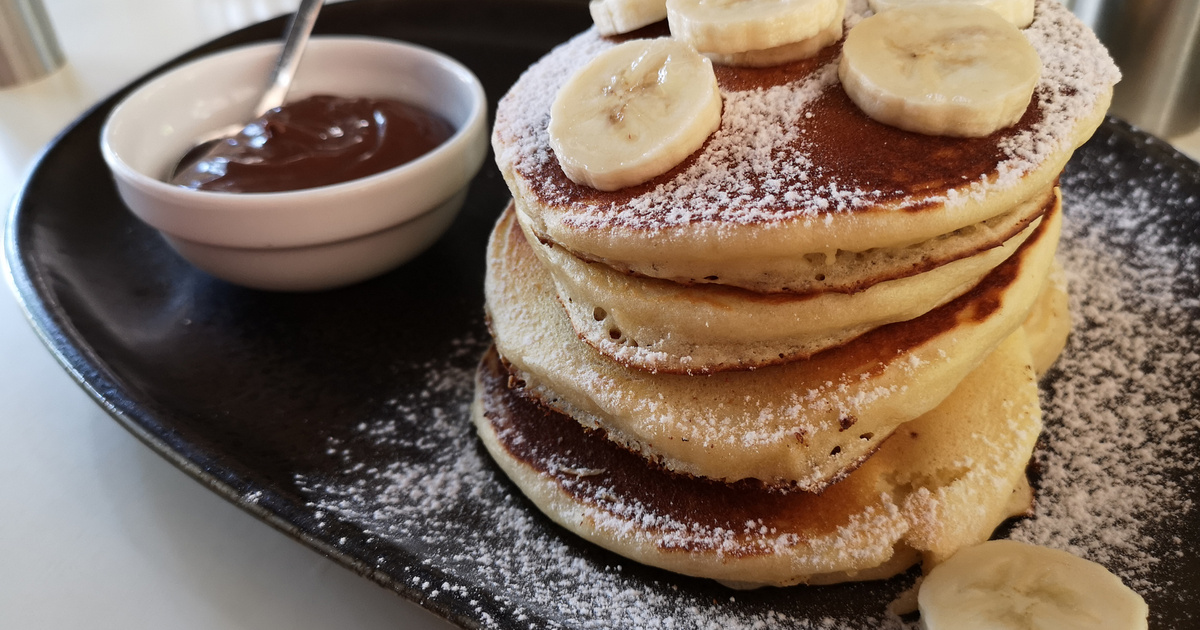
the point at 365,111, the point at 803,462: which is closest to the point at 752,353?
the point at 803,462

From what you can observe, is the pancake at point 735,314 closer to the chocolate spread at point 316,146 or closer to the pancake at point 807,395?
the pancake at point 807,395

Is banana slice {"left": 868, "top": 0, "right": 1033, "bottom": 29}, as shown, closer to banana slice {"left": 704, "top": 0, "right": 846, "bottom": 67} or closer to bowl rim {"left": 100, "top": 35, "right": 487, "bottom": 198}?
banana slice {"left": 704, "top": 0, "right": 846, "bottom": 67}

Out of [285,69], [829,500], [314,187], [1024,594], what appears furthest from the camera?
[285,69]

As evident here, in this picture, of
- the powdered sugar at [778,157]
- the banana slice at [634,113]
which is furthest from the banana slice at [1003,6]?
the banana slice at [634,113]

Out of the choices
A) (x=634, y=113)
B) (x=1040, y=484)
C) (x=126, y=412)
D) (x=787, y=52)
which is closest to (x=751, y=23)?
(x=787, y=52)

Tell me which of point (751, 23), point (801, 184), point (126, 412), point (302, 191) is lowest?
point (126, 412)

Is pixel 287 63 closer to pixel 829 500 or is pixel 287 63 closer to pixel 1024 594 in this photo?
pixel 829 500
